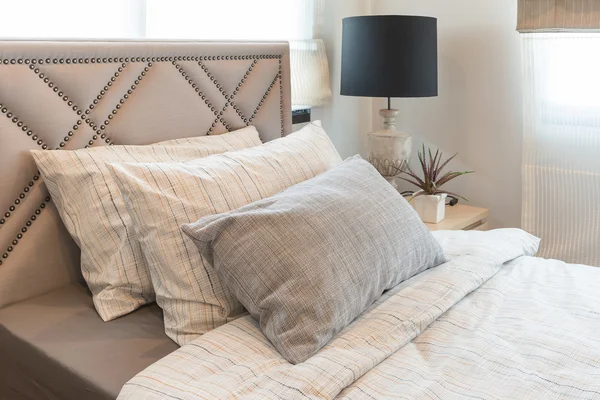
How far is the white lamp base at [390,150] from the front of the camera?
2.78 meters

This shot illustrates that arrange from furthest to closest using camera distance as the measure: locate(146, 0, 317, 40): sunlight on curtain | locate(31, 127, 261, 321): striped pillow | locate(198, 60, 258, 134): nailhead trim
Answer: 1. locate(146, 0, 317, 40): sunlight on curtain
2. locate(198, 60, 258, 134): nailhead trim
3. locate(31, 127, 261, 321): striped pillow

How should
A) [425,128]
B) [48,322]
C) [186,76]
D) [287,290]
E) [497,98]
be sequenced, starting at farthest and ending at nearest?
[425,128], [497,98], [186,76], [48,322], [287,290]

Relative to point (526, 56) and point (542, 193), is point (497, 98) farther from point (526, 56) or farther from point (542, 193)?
point (542, 193)

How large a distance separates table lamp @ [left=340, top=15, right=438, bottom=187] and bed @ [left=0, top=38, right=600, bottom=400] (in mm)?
596

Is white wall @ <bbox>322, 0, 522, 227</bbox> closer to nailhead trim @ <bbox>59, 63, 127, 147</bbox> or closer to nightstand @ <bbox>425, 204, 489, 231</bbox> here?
nightstand @ <bbox>425, 204, 489, 231</bbox>

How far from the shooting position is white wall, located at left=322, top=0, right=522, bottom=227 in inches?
113

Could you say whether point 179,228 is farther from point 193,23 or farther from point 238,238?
point 193,23

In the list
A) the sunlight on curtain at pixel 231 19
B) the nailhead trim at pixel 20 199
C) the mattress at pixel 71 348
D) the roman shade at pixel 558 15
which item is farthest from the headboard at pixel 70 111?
the roman shade at pixel 558 15

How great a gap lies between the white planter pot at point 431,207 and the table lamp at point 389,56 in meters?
0.40

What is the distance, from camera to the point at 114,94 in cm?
187

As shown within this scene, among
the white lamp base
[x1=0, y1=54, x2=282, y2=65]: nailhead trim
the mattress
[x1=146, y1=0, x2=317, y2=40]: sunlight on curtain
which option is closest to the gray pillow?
the mattress

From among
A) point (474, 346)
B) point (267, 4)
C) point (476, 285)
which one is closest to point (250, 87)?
point (267, 4)

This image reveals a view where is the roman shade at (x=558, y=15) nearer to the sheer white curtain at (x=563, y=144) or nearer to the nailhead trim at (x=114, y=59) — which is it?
the sheer white curtain at (x=563, y=144)

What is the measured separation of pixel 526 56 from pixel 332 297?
174cm
